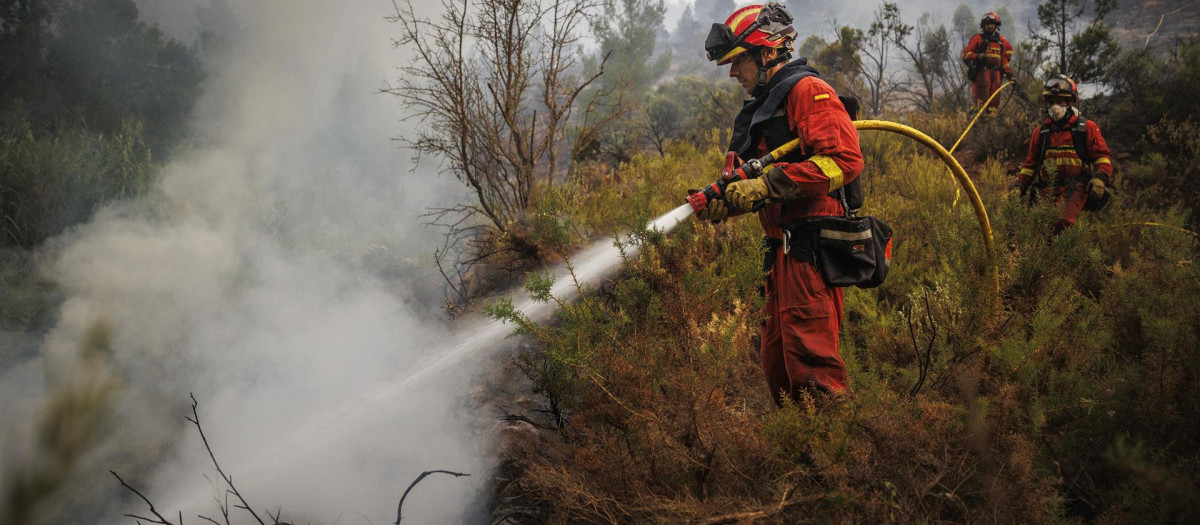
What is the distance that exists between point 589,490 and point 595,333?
2.94 ft

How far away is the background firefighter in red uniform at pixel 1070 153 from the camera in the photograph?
4.54 m

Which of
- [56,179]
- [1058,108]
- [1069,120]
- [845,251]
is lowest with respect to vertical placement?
[1069,120]

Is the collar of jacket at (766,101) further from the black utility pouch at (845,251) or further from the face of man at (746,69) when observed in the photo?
the black utility pouch at (845,251)

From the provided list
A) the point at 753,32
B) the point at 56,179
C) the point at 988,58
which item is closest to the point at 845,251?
the point at 753,32

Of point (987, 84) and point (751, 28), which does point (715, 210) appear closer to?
point (751, 28)

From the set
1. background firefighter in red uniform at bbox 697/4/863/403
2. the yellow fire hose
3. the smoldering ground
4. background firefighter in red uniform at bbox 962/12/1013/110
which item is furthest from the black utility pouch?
background firefighter in red uniform at bbox 962/12/1013/110

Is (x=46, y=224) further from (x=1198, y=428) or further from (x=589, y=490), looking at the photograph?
(x=1198, y=428)

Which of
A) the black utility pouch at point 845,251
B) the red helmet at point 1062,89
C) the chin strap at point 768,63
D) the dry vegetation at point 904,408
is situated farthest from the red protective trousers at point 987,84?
the black utility pouch at point 845,251

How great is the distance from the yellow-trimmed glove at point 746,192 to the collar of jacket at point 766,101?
360 mm

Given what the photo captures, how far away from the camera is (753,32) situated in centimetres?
245

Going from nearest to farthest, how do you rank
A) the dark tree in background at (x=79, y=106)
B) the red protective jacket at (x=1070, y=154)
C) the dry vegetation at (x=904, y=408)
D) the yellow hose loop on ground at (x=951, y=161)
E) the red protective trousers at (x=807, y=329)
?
1. the dry vegetation at (x=904, y=408)
2. the red protective trousers at (x=807, y=329)
3. the yellow hose loop on ground at (x=951, y=161)
4. the red protective jacket at (x=1070, y=154)
5. the dark tree in background at (x=79, y=106)

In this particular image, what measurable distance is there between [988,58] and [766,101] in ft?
28.4

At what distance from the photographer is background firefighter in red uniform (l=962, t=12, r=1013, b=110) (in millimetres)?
8664

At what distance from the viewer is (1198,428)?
182 centimetres
